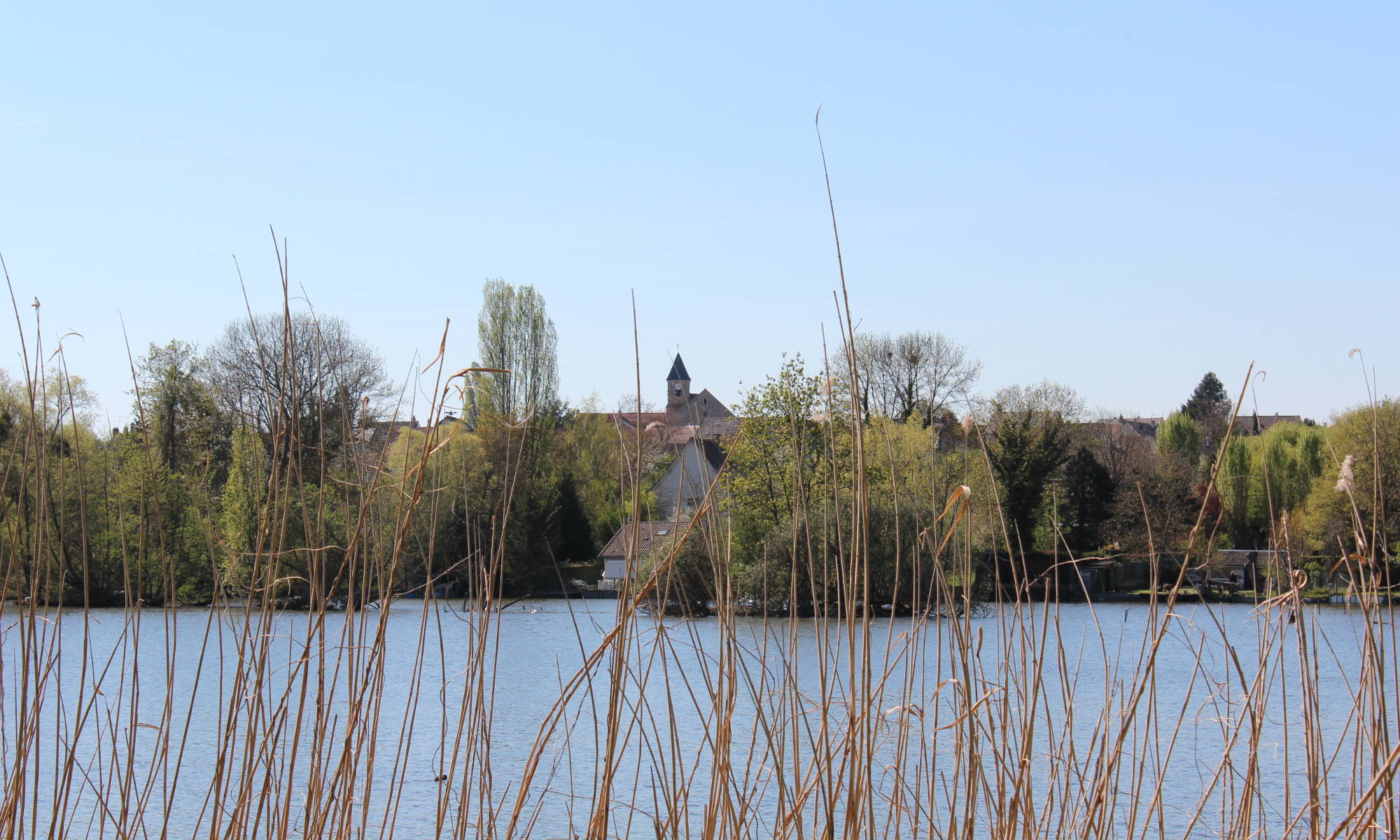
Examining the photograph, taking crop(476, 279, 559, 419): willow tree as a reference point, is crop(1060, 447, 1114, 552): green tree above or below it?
below

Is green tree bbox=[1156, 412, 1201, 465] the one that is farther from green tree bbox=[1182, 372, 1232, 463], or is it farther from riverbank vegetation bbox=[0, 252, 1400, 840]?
riverbank vegetation bbox=[0, 252, 1400, 840]

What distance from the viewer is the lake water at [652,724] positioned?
7.46 ft

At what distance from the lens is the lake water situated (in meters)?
2.27

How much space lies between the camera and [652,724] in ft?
8.19

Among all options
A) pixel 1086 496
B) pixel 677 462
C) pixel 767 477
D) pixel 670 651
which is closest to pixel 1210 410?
pixel 1086 496

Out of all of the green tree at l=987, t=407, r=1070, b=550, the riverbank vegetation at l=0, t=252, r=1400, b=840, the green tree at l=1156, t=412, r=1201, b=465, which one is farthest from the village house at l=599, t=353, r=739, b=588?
the green tree at l=1156, t=412, r=1201, b=465

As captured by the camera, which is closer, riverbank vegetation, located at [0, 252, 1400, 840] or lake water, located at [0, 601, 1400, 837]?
riverbank vegetation, located at [0, 252, 1400, 840]

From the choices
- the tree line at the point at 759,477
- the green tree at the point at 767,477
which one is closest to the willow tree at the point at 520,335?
the tree line at the point at 759,477

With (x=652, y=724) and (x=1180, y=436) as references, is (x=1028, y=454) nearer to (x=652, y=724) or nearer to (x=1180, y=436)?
(x=1180, y=436)

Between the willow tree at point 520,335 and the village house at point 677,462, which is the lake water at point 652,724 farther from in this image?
the willow tree at point 520,335

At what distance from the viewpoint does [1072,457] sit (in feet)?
128

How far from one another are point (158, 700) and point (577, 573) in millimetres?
27311

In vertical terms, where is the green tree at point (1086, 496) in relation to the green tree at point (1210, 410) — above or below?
below

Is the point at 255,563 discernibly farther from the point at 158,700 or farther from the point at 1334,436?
the point at 1334,436
